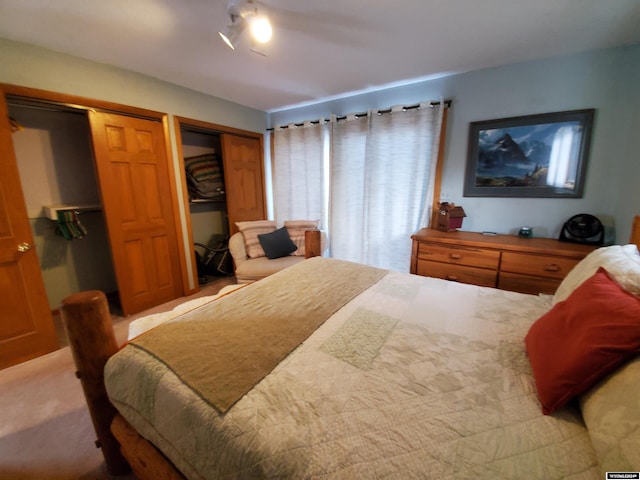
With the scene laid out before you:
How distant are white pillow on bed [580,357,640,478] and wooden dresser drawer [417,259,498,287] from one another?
1.69m

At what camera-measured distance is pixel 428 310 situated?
1.34 m

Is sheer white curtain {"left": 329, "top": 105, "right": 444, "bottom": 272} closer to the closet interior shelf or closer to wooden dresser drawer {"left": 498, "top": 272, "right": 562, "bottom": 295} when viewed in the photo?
wooden dresser drawer {"left": 498, "top": 272, "right": 562, "bottom": 295}

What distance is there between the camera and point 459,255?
2322mm

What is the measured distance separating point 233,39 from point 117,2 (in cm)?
66

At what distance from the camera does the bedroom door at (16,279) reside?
1.81 metres

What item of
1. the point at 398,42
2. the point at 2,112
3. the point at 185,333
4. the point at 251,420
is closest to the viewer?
the point at 251,420

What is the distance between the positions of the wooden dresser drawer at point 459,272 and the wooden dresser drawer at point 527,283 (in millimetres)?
71

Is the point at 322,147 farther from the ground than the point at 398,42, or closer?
closer

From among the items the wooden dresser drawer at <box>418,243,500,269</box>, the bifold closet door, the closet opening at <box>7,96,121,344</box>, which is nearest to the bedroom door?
the closet opening at <box>7,96,121,344</box>

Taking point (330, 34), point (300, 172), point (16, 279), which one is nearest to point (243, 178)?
Result: point (300, 172)

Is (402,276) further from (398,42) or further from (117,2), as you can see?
(117,2)

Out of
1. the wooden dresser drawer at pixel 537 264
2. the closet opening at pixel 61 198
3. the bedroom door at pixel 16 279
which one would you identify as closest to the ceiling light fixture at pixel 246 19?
the closet opening at pixel 61 198

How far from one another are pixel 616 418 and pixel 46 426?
8.39 ft

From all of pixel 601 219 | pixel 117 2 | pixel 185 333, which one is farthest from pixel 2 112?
pixel 601 219
